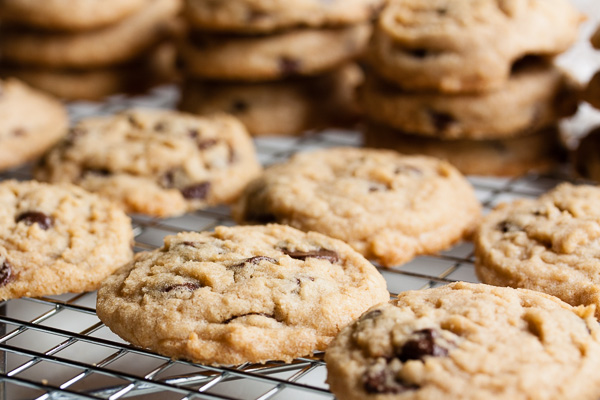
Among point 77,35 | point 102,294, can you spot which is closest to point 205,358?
point 102,294

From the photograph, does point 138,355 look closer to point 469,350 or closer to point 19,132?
point 469,350

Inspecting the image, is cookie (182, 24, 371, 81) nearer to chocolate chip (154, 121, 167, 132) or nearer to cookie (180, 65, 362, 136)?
cookie (180, 65, 362, 136)

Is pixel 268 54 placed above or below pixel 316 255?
above

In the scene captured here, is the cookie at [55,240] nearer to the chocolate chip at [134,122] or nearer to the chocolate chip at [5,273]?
the chocolate chip at [5,273]

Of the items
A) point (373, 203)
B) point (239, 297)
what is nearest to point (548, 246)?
point (373, 203)

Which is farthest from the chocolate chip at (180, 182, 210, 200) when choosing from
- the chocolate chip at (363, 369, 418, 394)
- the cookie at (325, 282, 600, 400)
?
the chocolate chip at (363, 369, 418, 394)

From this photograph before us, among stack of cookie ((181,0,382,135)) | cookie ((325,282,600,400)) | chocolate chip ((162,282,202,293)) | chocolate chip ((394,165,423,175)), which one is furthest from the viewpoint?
stack of cookie ((181,0,382,135))
